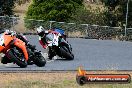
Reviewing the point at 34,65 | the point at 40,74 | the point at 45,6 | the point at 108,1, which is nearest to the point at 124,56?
the point at 34,65

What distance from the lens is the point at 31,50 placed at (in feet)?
61.8

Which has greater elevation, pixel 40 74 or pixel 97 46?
pixel 40 74

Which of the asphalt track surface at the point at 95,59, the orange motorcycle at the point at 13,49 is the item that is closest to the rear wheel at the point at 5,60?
the orange motorcycle at the point at 13,49

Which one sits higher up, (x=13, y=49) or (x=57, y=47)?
(x=13, y=49)

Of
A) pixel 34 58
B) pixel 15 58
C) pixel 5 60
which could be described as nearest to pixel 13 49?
pixel 15 58

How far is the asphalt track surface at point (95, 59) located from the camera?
18.7m

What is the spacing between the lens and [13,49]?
59.7 ft

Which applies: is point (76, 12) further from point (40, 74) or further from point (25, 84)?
point (25, 84)

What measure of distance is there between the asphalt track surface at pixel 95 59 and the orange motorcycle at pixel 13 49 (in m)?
0.27

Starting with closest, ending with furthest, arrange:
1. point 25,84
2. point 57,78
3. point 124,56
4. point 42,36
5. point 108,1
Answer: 1. point 25,84
2. point 57,78
3. point 42,36
4. point 124,56
5. point 108,1

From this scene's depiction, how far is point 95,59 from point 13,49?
4.93m

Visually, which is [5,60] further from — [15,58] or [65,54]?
[65,54]

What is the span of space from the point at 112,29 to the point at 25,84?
78.8ft

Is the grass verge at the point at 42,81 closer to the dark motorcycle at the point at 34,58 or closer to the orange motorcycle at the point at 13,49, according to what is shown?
the orange motorcycle at the point at 13,49
